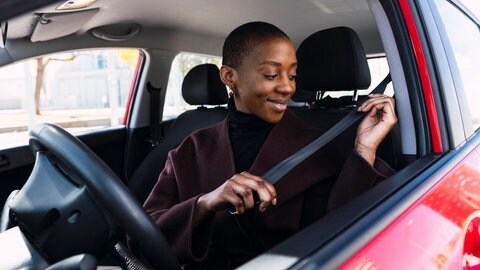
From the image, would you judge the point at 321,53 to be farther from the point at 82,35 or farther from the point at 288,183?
the point at 82,35

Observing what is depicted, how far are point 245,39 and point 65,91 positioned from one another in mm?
9390

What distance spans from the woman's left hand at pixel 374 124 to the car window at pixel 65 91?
1.03m

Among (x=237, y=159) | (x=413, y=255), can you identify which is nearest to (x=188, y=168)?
(x=237, y=159)

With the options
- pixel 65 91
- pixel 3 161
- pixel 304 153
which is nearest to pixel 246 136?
pixel 304 153

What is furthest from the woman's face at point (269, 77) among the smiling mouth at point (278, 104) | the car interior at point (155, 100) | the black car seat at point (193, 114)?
the black car seat at point (193, 114)

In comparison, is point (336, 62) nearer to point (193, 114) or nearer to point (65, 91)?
point (193, 114)

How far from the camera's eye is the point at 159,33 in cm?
310

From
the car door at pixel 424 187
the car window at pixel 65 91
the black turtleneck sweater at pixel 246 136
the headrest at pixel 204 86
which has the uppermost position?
the car door at pixel 424 187

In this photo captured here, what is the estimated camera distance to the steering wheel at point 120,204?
977mm

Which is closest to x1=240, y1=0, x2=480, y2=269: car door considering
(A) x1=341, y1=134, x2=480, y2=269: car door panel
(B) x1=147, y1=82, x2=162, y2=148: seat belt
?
(A) x1=341, y1=134, x2=480, y2=269: car door panel

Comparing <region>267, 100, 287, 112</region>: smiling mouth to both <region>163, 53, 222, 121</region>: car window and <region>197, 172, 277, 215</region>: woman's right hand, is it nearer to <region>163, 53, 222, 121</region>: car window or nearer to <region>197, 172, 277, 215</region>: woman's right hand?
<region>197, 172, 277, 215</region>: woman's right hand

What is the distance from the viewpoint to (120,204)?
976mm

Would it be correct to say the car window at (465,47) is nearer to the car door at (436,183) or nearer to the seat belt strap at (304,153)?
the car door at (436,183)

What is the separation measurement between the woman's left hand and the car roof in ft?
3.92
